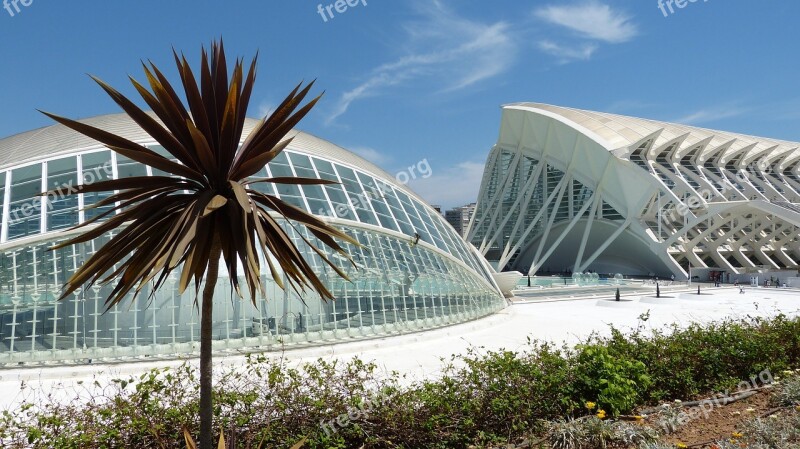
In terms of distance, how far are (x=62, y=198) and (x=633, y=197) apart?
4611 cm

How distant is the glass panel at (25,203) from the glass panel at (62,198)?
0.81 ft

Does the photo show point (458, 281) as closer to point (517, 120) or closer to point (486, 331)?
point (486, 331)

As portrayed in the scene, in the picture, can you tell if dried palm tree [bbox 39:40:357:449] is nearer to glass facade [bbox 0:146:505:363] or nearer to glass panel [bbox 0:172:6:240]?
glass facade [bbox 0:146:505:363]

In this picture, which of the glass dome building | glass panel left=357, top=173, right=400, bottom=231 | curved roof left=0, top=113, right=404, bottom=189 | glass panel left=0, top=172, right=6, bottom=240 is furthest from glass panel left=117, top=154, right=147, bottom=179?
glass panel left=357, top=173, right=400, bottom=231

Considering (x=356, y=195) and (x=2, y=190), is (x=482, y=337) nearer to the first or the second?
(x=356, y=195)

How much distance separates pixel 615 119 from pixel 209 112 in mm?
59768

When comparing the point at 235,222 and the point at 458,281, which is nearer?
the point at 235,222

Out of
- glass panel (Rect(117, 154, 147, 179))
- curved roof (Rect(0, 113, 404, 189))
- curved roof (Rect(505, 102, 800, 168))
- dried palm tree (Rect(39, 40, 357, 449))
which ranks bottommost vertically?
dried palm tree (Rect(39, 40, 357, 449))

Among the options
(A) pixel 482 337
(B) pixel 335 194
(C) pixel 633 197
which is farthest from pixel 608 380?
(C) pixel 633 197

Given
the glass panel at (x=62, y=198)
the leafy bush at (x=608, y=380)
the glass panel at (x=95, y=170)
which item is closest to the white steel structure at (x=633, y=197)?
the leafy bush at (x=608, y=380)

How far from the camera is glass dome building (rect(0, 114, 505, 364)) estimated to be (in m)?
12.1

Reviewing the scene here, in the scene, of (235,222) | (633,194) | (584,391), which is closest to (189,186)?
(235,222)

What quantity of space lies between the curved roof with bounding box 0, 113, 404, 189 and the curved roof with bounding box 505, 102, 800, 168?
36.3 m

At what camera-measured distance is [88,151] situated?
15.3 meters
